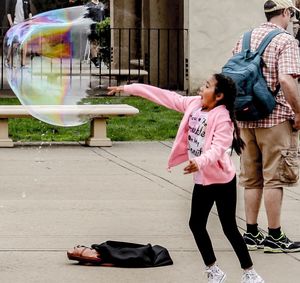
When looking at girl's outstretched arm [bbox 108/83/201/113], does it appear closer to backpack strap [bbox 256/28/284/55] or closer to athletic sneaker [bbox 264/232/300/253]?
backpack strap [bbox 256/28/284/55]

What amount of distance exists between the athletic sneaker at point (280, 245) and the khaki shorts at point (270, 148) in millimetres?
385

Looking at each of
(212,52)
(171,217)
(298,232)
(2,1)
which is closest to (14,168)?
(171,217)

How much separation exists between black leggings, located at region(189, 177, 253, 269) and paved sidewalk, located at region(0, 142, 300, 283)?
Answer: 0.35 meters

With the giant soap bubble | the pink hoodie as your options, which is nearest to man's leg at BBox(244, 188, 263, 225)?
the pink hoodie

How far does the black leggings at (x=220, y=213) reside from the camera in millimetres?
6910

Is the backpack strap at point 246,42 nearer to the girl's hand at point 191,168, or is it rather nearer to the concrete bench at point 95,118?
the girl's hand at point 191,168

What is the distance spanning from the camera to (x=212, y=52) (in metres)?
20.0

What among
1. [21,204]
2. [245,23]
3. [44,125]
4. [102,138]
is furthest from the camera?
[245,23]

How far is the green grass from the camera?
15055 millimetres

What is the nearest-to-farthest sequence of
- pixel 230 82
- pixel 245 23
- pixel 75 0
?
pixel 230 82, pixel 245 23, pixel 75 0

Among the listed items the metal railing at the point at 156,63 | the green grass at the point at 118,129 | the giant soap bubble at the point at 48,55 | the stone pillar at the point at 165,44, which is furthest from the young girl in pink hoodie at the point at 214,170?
the stone pillar at the point at 165,44

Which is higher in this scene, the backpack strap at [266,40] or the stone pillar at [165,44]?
the backpack strap at [266,40]

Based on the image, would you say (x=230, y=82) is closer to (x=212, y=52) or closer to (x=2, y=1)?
(x=212, y=52)

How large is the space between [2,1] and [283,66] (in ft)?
73.1
